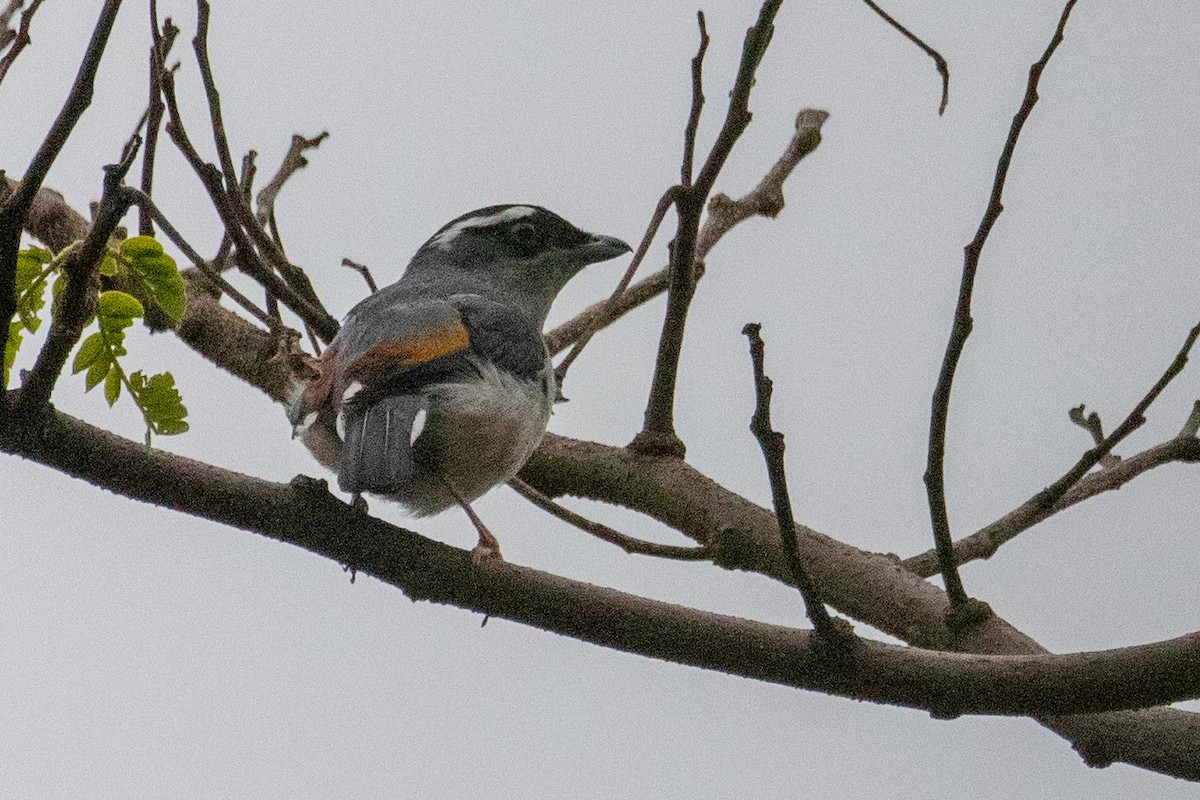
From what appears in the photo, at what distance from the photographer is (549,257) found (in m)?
7.10

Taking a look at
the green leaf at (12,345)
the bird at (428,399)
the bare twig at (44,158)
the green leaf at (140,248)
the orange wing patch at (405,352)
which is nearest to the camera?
the bare twig at (44,158)

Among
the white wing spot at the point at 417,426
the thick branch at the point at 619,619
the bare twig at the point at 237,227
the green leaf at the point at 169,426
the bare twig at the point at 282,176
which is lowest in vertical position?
the thick branch at the point at 619,619

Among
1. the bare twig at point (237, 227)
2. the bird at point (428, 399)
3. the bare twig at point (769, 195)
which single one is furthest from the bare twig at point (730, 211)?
the bare twig at point (237, 227)

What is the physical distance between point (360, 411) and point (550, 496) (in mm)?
1346

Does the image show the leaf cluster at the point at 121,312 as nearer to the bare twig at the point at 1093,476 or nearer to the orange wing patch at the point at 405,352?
the orange wing patch at the point at 405,352

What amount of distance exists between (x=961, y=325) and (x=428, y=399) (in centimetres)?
187

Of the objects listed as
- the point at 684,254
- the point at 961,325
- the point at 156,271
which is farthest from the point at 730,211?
the point at 156,271

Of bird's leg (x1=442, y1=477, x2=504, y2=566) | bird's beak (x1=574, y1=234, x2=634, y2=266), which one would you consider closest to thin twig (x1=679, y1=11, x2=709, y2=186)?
bird's leg (x1=442, y1=477, x2=504, y2=566)

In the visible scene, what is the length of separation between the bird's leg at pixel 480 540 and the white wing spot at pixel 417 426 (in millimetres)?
340

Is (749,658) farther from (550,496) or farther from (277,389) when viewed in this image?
(277,389)

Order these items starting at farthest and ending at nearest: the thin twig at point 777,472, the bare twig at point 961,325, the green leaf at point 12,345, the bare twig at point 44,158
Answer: the bare twig at point 961,325
the green leaf at point 12,345
the thin twig at point 777,472
the bare twig at point 44,158

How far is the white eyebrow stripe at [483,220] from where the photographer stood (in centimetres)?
716

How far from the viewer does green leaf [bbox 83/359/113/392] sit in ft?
11.2

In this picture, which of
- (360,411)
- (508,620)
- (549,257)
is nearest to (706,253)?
(549,257)
